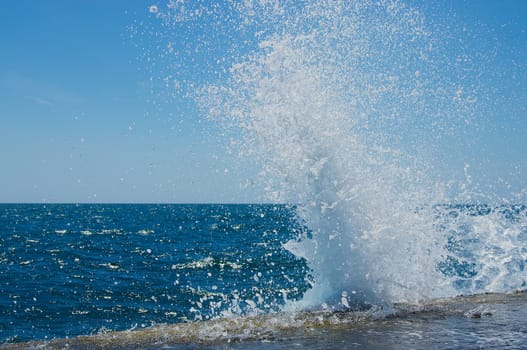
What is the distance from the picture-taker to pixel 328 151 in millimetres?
Answer: 8008

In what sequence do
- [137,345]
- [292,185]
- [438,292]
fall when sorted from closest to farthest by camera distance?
[137,345] < [292,185] < [438,292]

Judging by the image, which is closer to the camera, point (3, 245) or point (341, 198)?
point (341, 198)

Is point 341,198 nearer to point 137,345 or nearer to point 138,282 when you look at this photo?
point 137,345

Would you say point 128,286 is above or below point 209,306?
above

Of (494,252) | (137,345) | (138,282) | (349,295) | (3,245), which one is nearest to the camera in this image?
(137,345)

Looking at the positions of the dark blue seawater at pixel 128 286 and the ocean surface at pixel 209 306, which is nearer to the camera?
the ocean surface at pixel 209 306

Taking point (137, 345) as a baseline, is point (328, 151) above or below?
above

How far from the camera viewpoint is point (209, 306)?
12703 mm

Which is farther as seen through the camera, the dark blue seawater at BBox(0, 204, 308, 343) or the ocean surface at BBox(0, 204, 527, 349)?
the dark blue seawater at BBox(0, 204, 308, 343)

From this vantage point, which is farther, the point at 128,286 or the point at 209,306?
the point at 128,286

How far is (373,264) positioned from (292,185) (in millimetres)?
1964

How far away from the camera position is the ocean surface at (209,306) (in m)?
5.57

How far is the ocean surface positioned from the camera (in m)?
5.57

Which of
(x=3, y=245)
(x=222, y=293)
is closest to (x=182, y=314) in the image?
(x=222, y=293)
